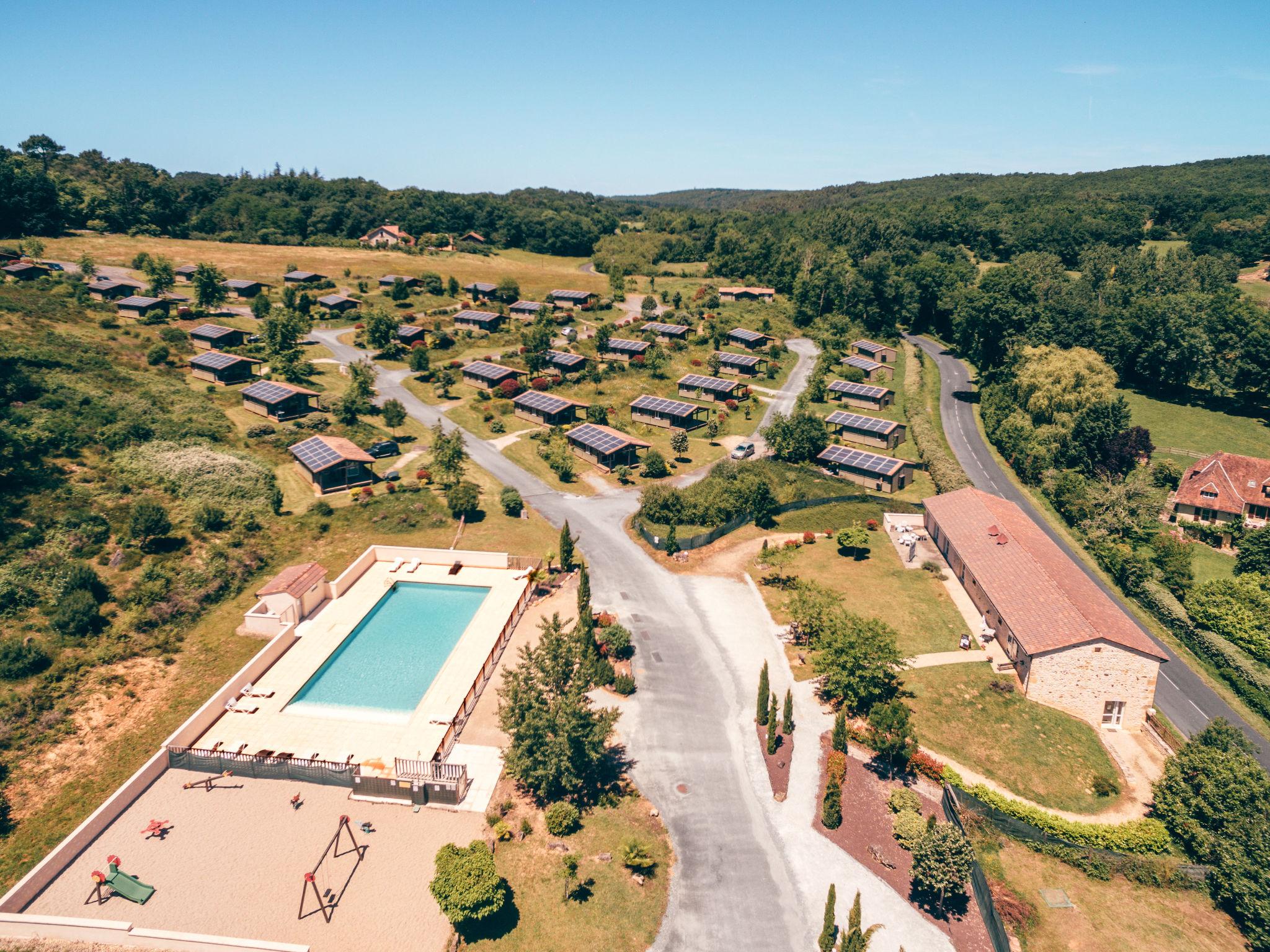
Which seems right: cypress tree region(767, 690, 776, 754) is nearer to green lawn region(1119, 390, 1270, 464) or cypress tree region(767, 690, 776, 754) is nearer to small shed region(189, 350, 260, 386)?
green lawn region(1119, 390, 1270, 464)

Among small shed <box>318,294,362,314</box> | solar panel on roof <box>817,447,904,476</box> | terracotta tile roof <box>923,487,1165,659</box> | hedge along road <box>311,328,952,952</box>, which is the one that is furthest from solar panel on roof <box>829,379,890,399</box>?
small shed <box>318,294,362,314</box>

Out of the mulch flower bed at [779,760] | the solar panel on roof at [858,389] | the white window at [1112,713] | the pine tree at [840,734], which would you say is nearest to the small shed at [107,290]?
the solar panel on roof at [858,389]

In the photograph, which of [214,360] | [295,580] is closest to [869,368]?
[295,580]

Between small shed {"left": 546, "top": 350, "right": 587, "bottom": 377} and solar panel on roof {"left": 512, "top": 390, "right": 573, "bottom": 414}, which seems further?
small shed {"left": 546, "top": 350, "right": 587, "bottom": 377}

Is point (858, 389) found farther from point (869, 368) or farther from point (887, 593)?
point (887, 593)

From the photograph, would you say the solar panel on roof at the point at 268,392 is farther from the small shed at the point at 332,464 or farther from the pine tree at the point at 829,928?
the pine tree at the point at 829,928
